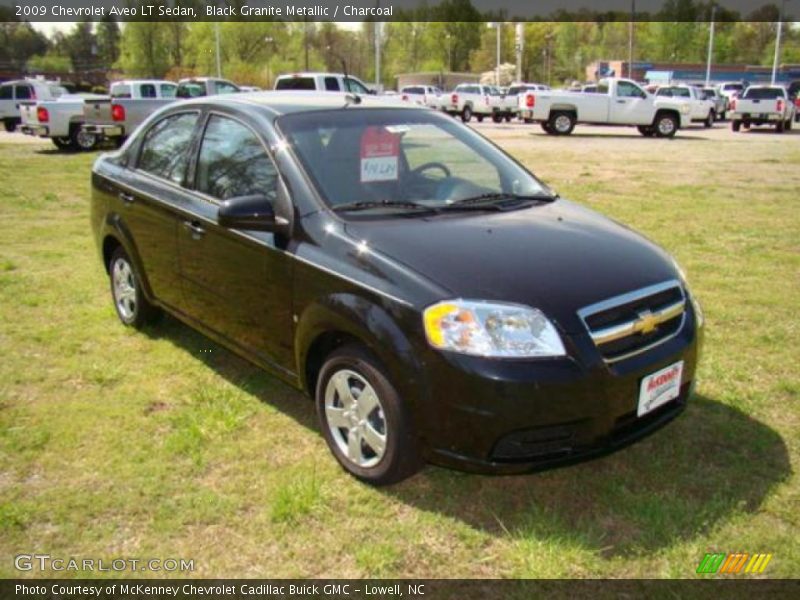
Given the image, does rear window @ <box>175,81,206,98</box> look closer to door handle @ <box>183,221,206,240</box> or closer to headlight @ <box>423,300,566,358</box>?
door handle @ <box>183,221,206,240</box>

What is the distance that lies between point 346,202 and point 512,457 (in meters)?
1.46

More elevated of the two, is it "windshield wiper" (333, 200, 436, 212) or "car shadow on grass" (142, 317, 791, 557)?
"windshield wiper" (333, 200, 436, 212)

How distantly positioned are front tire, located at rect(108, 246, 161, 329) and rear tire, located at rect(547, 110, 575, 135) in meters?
22.5

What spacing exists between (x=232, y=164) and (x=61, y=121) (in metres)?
17.6

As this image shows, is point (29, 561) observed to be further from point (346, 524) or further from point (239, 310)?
point (239, 310)

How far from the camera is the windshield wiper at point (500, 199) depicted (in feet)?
12.6

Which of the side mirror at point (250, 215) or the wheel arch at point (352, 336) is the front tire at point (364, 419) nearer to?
the wheel arch at point (352, 336)

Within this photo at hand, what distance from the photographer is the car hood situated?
2951 millimetres

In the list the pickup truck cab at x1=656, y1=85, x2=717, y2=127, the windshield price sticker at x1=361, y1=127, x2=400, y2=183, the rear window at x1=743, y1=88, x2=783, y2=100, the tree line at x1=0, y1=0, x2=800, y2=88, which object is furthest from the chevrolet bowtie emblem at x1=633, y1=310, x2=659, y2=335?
the tree line at x1=0, y1=0, x2=800, y2=88

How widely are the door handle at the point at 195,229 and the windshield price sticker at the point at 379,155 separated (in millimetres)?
1024

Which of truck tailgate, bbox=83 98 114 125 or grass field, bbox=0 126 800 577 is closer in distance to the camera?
grass field, bbox=0 126 800 577

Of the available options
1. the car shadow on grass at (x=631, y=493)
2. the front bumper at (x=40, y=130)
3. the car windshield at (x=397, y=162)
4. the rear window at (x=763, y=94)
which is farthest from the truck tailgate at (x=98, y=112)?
the rear window at (x=763, y=94)

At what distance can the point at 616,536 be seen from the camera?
9.80ft

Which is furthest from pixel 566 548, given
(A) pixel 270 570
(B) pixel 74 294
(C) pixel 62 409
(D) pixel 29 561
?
(B) pixel 74 294
